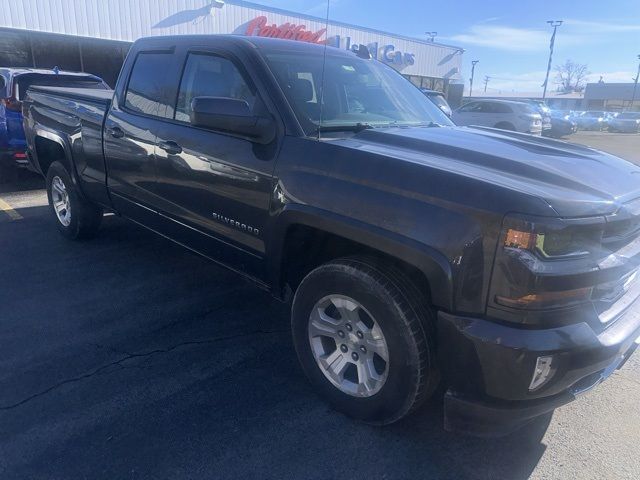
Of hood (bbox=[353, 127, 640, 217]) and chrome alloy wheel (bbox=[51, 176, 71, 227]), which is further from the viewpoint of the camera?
chrome alloy wheel (bbox=[51, 176, 71, 227])

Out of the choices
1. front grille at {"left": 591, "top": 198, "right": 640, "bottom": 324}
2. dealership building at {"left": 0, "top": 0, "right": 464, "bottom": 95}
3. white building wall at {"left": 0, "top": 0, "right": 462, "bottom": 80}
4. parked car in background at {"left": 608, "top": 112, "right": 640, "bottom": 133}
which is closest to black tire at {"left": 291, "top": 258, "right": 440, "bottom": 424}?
front grille at {"left": 591, "top": 198, "right": 640, "bottom": 324}

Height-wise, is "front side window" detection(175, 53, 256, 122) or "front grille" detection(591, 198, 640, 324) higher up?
"front side window" detection(175, 53, 256, 122)

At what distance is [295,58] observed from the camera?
3.42 metres

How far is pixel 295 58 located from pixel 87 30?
15.4 m

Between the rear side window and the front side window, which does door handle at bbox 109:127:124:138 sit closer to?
the rear side window

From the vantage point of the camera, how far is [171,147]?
3.57m

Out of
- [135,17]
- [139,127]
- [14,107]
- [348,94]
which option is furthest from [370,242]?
[135,17]

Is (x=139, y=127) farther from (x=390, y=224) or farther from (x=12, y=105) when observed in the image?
(x=12, y=105)

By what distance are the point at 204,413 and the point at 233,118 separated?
1627 millimetres

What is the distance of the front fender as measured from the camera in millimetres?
2197

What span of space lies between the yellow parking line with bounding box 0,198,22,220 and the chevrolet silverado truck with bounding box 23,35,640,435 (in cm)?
323

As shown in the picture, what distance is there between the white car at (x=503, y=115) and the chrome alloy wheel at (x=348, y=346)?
54.1 feet

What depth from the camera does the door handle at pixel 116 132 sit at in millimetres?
4134

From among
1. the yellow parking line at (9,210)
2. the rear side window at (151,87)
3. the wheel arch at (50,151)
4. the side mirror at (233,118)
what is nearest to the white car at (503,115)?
the yellow parking line at (9,210)
